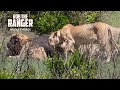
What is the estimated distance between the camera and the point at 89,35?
4312 mm

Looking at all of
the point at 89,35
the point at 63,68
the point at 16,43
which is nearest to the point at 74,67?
the point at 63,68

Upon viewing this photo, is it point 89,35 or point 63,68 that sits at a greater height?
point 89,35

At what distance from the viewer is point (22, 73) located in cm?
421

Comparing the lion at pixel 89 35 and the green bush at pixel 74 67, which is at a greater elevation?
the lion at pixel 89 35

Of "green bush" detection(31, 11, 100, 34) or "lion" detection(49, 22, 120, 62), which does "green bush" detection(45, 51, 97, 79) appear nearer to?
"lion" detection(49, 22, 120, 62)

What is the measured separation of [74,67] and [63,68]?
5.0 inches

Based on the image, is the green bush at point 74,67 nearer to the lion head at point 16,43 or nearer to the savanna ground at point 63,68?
the savanna ground at point 63,68


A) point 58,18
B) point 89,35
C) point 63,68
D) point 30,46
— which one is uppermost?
point 58,18

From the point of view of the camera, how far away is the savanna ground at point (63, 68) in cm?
418

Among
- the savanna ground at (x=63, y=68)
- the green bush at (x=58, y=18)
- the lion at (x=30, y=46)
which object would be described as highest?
the green bush at (x=58, y=18)

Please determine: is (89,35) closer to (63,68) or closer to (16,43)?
(63,68)

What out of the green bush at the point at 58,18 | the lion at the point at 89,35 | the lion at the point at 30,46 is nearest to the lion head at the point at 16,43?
the lion at the point at 30,46
